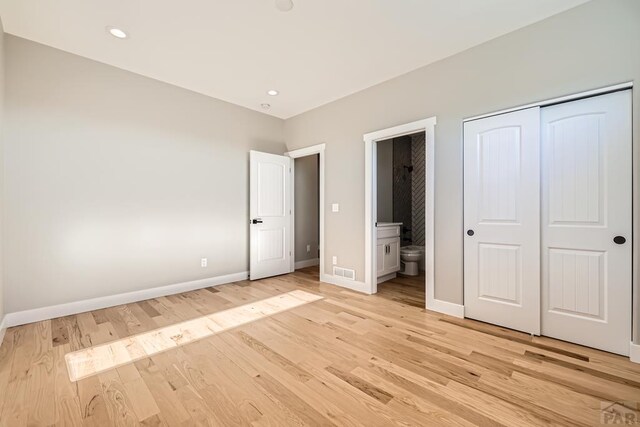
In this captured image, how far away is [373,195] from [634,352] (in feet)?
8.74

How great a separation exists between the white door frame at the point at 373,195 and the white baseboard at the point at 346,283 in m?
0.07

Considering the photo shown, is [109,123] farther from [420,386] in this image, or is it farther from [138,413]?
[420,386]

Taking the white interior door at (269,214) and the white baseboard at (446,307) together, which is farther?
the white interior door at (269,214)

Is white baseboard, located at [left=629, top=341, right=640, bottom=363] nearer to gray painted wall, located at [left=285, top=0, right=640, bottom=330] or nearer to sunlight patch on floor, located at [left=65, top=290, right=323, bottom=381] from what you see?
gray painted wall, located at [left=285, top=0, right=640, bottom=330]

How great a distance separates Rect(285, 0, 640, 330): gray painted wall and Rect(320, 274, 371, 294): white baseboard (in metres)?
0.17

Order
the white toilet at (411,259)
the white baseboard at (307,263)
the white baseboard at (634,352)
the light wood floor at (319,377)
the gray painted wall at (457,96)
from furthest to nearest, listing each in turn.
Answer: the white baseboard at (307,263) < the white toilet at (411,259) < the gray painted wall at (457,96) < the white baseboard at (634,352) < the light wood floor at (319,377)

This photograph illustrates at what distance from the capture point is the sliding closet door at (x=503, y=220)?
8.02 ft

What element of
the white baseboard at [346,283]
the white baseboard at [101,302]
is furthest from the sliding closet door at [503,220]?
the white baseboard at [101,302]

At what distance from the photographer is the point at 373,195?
12.0 feet

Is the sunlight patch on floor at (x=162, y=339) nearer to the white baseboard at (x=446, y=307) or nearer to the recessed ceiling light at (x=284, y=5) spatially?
the white baseboard at (x=446, y=307)

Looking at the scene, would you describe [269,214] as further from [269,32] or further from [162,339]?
[269,32]

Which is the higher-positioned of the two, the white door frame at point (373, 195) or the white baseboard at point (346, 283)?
the white door frame at point (373, 195)

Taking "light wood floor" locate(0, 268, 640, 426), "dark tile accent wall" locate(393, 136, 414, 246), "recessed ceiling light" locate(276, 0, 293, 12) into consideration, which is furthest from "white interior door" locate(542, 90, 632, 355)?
"dark tile accent wall" locate(393, 136, 414, 246)

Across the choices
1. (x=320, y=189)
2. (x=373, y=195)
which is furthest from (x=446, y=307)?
(x=320, y=189)
